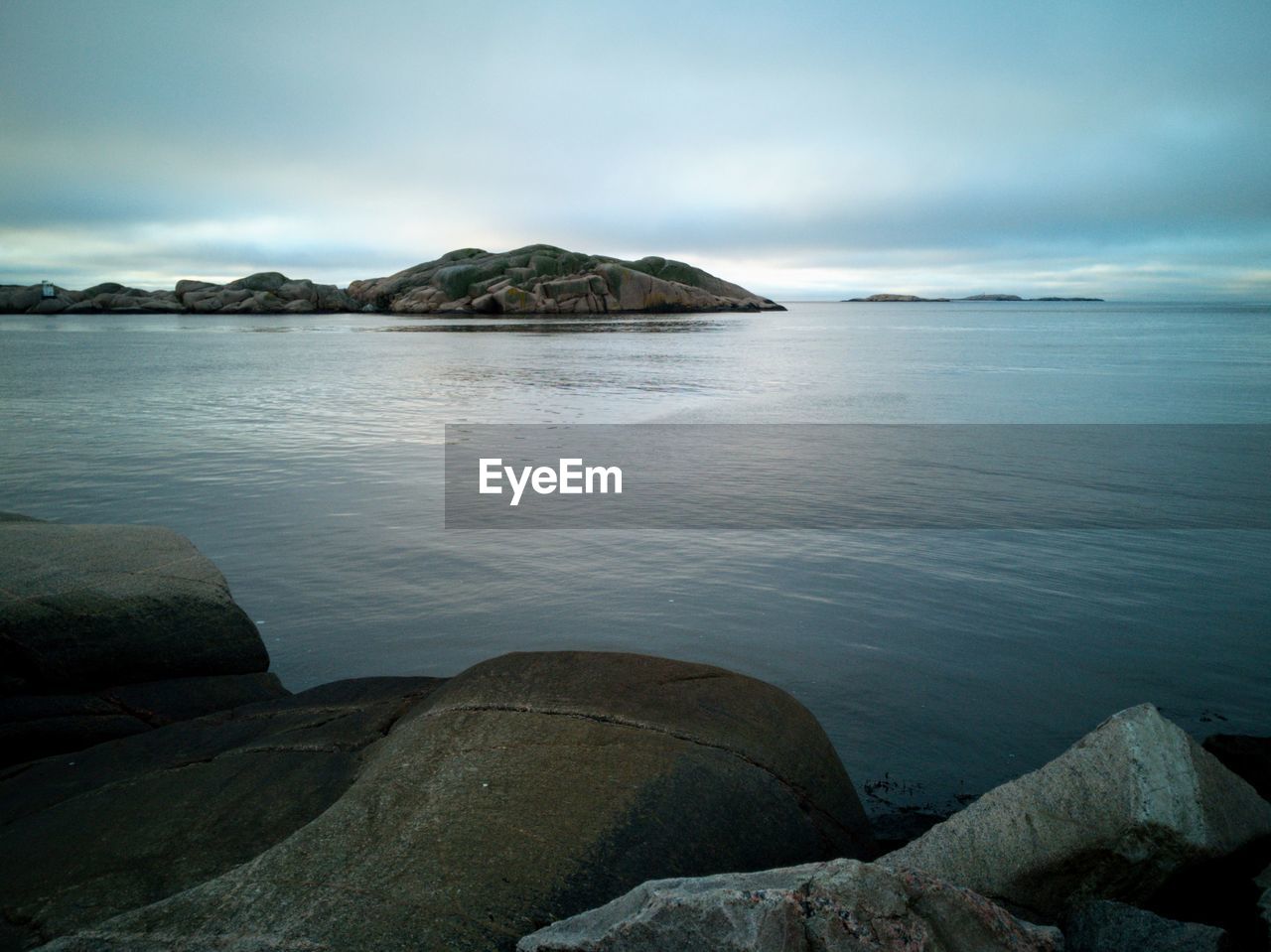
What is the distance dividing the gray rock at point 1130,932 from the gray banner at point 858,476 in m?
6.73

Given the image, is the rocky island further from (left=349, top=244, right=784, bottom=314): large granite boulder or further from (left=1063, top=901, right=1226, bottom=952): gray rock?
(left=349, top=244, right=784, bottom=314): large granite boulder

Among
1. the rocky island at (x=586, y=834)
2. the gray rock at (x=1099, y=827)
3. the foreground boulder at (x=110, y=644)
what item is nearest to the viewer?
the rocky island at (x=586, y=834)

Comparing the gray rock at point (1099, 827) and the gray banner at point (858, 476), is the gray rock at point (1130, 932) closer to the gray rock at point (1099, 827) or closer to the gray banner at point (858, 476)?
the gray rock at point (1099, 827)

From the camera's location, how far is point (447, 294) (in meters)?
107

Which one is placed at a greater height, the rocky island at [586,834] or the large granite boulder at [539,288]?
the large granite boulder at [539,288]

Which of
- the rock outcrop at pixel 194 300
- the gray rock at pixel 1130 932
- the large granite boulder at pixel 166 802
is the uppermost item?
the rock outcrop at pixel 194 300

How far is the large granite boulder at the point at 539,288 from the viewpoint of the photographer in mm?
99062

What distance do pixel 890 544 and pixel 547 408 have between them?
39.0 feet

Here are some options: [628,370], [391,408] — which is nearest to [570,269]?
[628,370]

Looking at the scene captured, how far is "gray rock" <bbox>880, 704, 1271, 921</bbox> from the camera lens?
2.90 metres

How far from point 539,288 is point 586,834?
99.3 metres

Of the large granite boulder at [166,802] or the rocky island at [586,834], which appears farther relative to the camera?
the large granite boulder at [166,802]

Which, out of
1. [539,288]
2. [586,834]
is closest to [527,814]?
[586,834]

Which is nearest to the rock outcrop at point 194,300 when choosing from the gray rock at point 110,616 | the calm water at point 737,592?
the calm water at point 737,592
